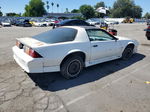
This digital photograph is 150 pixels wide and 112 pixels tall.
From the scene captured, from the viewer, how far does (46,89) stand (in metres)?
3.29

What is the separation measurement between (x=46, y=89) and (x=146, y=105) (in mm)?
2238

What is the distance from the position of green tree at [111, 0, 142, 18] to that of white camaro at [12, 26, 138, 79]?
9661cm

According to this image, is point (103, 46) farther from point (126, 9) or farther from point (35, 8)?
point (126, 9)

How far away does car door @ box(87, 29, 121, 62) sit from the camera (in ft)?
13.6

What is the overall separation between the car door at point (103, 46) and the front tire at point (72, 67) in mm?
528

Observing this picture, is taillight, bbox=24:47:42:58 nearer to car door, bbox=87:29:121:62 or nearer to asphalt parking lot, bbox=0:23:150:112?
asphalt parking lot, bbox=0:23:150:112

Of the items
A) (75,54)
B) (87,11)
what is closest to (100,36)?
(75,54)

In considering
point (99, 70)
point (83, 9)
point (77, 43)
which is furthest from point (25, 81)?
point (83, 9)

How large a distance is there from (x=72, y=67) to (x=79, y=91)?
2.64 ft

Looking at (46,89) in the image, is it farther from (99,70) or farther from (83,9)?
(83,9)

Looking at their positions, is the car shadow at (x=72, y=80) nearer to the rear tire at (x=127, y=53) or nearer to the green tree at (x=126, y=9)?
the rear tire at (x=127, y=53)

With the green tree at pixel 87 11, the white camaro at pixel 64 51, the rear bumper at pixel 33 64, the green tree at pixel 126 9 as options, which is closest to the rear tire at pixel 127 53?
the white camaro at pixel 64 51

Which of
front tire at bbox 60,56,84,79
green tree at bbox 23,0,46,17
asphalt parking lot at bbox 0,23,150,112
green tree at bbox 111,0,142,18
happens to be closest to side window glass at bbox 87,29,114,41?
asphalt parking lot at bbox 0,23,150,112

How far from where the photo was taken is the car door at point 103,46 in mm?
4133
